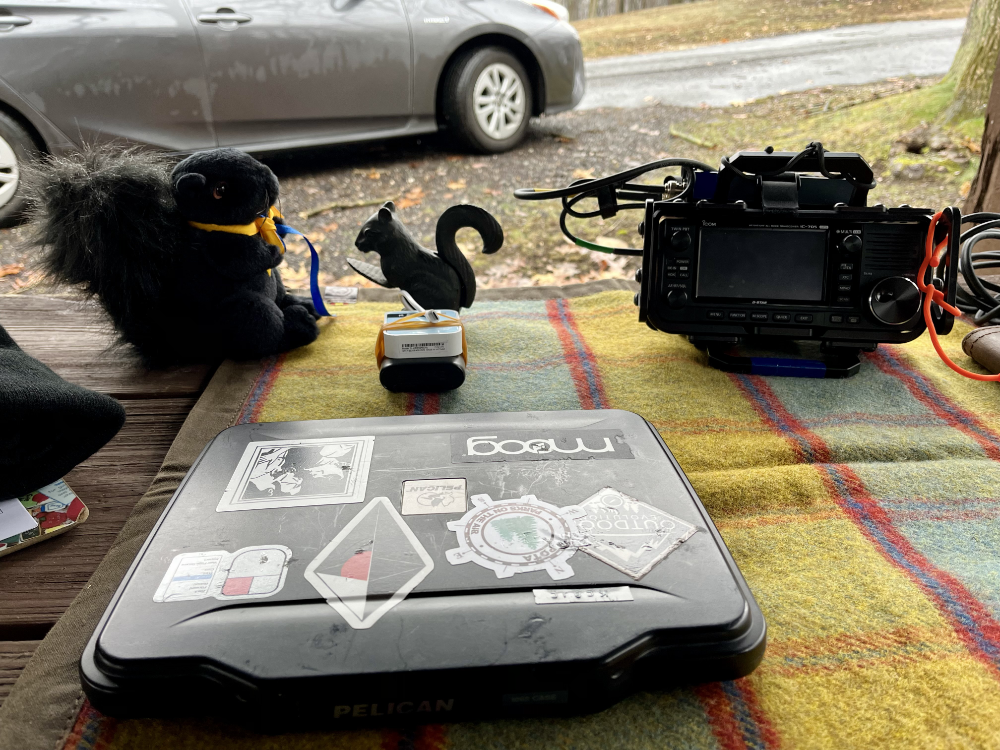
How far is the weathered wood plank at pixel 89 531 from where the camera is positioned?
485 mm

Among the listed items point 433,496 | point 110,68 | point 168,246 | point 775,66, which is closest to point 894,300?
point 433,496

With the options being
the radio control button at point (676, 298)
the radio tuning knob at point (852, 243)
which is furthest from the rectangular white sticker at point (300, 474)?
the radio tuning knob at point (852, 243)

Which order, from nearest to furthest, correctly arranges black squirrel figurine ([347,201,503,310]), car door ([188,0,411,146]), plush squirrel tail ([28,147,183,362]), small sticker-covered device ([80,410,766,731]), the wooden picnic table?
small sticker-covered device ([80,410,766,731]) → the wooden picnic table → plush squirrel tail ([28,147,183,362]) → black squirrel figurine ([347,201,503,310]) → car door ([188,0,411,146])

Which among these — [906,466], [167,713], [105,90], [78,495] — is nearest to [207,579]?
[167,713]

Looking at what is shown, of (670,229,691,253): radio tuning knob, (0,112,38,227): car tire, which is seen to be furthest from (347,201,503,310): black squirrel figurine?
(0,112,38,227): car tire

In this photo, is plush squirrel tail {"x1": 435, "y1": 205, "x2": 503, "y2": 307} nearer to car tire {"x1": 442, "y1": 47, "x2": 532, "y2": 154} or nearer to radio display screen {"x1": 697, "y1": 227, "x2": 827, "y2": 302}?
radio display screen {"x1": 697, "y1": 227, "x2": 827, "y2": 302}

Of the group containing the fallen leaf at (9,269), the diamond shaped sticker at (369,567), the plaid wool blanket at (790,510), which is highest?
the diamond shaped sticker at (369,567)

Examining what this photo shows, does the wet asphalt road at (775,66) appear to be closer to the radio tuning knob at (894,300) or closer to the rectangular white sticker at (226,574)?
the radio tuning knob at (894,300)

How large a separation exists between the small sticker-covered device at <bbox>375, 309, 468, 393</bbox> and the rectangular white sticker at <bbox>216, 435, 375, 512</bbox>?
0.18 m

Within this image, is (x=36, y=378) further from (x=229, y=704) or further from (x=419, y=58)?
(x=419, y=58)

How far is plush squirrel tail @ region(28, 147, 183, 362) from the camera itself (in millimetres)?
752

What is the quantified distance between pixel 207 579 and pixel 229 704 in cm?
8

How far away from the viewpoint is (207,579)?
422 millimetres

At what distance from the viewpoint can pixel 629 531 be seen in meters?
0.46
